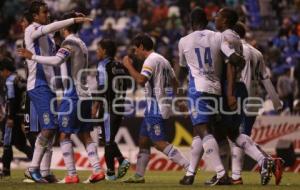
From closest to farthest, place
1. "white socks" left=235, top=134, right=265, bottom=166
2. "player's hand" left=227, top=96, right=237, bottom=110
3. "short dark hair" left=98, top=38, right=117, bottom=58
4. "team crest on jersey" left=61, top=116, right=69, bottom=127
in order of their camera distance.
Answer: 1. "player's hand" left=227, top=96, right=237, bottom=110
2. "white socks" left=235, top=134, right=265, bottom=166
3. "team crest on jersey" left=61, top=116, right=69, bottom=127
4. "short dark hair" left=98, top=38, right=117, bottom=58

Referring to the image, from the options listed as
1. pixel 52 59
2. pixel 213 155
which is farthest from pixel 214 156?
pixel 52 59

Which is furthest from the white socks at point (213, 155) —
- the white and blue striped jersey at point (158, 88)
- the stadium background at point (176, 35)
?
the stadium background at point (176, 35)

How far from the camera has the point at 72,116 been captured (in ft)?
49.1

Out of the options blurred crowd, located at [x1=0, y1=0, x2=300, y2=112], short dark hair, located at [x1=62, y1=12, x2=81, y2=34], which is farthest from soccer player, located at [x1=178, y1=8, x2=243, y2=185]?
blurred crowd, located at [x1=0, y1=0, x2=300, y2=112]

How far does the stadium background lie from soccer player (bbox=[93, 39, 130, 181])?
6214 mm

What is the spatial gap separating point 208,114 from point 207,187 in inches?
45.7

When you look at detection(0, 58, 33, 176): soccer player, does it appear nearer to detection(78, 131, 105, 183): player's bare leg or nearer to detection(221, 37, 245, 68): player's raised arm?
detection(78, 131, 105, 183): player's bare leg

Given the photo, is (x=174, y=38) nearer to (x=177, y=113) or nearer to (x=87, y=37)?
(x=87, y=37)

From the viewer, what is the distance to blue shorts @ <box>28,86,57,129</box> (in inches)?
586

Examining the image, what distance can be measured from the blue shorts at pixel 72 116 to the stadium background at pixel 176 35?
8175mm

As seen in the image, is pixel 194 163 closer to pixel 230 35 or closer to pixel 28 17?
pixel 230 35

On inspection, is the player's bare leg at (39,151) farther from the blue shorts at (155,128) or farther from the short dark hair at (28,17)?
the short dark hair at (28,17)

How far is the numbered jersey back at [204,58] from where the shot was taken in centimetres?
1465

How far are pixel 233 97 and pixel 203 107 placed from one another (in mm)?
489
